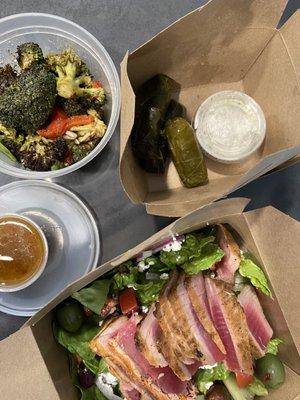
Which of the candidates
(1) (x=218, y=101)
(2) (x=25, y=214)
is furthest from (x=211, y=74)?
(2) (x=25, y=214)

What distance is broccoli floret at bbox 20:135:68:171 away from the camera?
57.0 inches

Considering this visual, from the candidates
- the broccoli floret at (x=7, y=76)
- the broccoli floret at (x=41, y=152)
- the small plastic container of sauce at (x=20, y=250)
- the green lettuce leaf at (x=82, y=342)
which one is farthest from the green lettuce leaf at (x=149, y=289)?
the broccoli floret at (x=7, y=76)

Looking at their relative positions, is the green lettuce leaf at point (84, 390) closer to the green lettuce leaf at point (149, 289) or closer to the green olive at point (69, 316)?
the green olive at point (69, 316)

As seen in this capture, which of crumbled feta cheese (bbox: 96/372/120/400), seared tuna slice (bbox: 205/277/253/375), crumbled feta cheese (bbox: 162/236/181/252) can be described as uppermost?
crumbled feta cheese (bbox: 162/236/181/252)

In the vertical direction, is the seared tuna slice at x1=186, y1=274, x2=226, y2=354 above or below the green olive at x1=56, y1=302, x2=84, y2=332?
below

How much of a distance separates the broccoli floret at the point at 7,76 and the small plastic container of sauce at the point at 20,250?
0.33m

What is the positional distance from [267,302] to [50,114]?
69cm

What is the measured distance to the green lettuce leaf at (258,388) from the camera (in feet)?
4.64

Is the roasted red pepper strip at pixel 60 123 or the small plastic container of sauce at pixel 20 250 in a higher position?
the roasted red pepper strip at pixel 60 123

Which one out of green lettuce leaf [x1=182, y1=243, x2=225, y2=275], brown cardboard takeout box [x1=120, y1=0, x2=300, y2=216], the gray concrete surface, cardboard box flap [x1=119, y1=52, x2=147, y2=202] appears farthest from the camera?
the gray concrete surface

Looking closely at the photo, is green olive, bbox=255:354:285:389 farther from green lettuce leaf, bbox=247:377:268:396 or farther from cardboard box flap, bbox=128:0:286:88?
cardboard box flap, bbox=128:0:286:88

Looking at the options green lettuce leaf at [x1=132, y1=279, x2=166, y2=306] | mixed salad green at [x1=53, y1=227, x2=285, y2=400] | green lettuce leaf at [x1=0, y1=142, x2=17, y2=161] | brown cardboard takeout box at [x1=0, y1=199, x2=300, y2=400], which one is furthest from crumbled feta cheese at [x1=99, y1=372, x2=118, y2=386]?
green lettuce leaf at [x1=0, y1=142, x2=17, y2=161]

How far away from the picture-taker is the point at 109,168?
5.17 ft

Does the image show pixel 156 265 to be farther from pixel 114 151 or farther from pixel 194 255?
pixel 114 151
